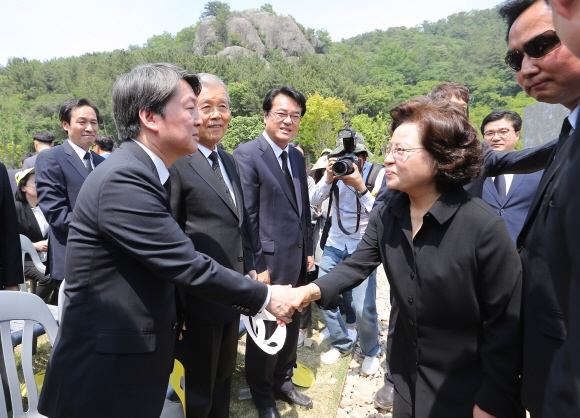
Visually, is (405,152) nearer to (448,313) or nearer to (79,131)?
(448,313)

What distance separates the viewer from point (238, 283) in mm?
1940

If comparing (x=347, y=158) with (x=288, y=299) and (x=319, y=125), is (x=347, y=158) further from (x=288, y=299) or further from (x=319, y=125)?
(x=319, y=125)

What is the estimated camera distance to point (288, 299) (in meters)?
2.19

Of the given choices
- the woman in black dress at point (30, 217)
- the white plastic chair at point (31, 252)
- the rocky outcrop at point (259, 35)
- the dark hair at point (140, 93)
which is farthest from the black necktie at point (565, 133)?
the rocky outcrop at point (259, 35)

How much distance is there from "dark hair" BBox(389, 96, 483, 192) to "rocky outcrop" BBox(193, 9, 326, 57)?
3292 inches

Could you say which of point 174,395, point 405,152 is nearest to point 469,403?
point 405,152

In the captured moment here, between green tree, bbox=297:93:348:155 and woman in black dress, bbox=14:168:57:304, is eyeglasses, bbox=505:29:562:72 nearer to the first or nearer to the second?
woman in black dress, bbox=14:168:57:304

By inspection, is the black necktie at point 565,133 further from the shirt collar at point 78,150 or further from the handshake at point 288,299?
the shirt collar at point 78,150

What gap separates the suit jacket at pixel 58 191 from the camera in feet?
11.8

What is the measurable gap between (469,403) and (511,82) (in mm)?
73300

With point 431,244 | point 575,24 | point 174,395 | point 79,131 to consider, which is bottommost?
point 174,395

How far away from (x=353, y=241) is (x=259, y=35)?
8873 centimetres

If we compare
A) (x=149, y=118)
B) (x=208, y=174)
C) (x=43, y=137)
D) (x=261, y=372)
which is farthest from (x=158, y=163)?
(x=43, y=137)

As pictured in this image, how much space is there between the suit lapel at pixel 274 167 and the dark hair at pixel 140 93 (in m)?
1.33
